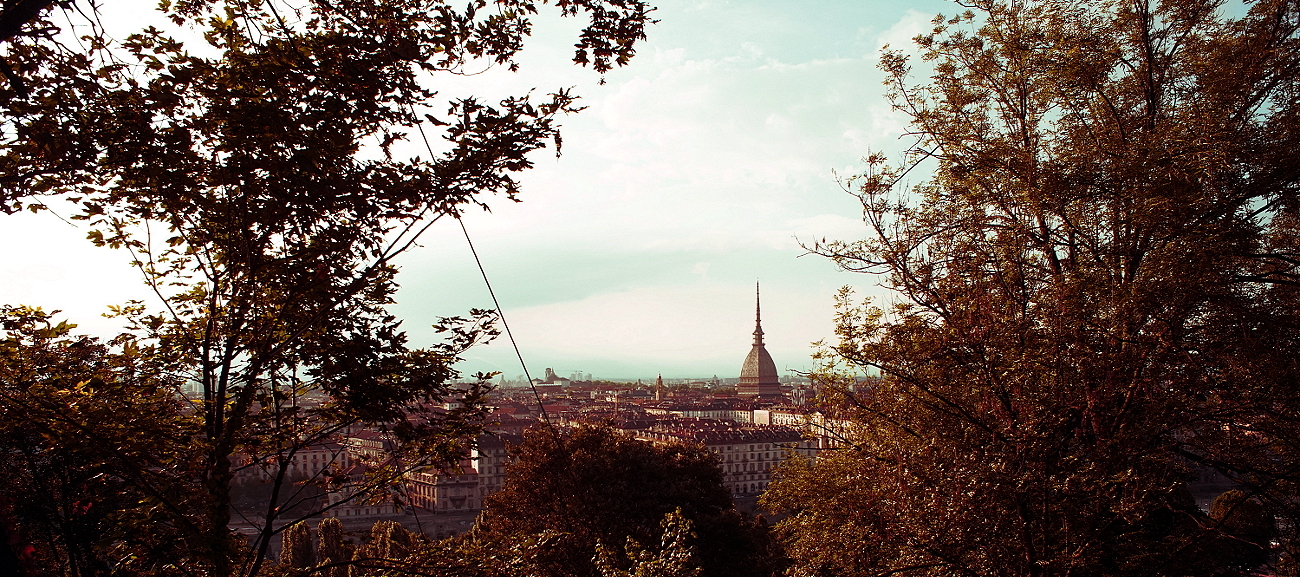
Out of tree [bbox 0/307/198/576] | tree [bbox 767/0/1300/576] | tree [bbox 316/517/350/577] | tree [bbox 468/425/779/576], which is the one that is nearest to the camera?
tree [bbox 0/307/198/576]

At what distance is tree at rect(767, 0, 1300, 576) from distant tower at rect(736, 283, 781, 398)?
425 ft

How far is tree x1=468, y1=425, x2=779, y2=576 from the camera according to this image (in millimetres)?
17922

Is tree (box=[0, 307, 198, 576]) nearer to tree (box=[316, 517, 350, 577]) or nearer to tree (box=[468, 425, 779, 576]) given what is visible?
tree (box=[316, 517, 350, 577])

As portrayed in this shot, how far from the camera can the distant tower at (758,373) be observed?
13900cm

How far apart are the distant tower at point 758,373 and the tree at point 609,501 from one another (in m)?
119

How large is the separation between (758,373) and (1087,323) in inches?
5331

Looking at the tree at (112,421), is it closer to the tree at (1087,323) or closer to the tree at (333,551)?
the tree at (333,551)

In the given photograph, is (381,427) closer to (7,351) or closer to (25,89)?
(7,351)

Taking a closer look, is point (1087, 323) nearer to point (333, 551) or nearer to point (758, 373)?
point (333, 551)

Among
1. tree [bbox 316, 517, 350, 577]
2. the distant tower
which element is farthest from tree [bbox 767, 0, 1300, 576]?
the distant tower

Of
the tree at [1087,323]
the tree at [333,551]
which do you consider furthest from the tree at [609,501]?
the tree at [1087,323]

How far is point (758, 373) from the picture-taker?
14062 centimetres

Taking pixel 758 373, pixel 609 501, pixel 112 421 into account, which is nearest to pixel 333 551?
pixel 609 501

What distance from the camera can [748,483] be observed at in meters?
69.7
